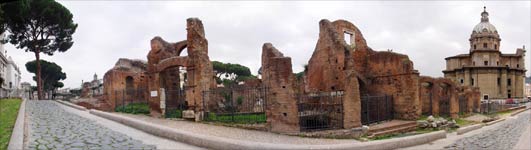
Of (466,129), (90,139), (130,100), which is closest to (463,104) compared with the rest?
(466,129)

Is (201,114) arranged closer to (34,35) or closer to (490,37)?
(34,35)

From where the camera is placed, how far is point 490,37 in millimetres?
62562

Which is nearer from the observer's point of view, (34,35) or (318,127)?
(318,127)

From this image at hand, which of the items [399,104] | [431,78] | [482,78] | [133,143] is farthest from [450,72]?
[133,143]

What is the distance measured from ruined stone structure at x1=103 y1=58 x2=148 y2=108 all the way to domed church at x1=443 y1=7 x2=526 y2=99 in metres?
53.1

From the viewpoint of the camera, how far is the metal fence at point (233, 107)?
48.7 feet

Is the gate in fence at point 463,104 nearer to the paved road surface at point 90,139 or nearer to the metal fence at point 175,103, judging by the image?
the metal fence at point 175,103

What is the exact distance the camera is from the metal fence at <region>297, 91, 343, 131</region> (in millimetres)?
14414

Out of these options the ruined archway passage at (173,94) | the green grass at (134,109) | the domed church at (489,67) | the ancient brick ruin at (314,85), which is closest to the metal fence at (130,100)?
the green grass at (134,109)

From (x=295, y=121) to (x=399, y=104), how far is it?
9227 mm

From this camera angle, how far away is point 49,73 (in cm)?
5169

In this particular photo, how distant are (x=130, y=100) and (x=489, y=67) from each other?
57.9m

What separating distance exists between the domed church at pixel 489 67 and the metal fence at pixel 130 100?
53.4 metres

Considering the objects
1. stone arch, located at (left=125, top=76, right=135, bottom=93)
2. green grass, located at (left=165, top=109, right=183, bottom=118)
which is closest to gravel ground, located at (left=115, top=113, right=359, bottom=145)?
green grass, located at (left=165, top=109, right=183, bottom=118)
